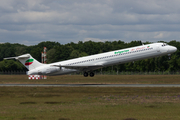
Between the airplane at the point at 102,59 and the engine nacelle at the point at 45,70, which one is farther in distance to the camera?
the engine nacelle at the point at 45,70

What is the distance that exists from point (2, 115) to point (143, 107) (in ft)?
46.6

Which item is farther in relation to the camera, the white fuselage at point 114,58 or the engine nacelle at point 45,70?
the engine nacelle at point 45,70

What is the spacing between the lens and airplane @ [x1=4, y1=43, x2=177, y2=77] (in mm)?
57594

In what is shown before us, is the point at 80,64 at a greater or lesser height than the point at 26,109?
greater

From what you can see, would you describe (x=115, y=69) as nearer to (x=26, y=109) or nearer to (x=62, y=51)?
(x=62, y=51)

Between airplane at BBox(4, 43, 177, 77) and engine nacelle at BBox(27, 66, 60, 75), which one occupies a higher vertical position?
airplane at BBox(4, 43, 177, 77)

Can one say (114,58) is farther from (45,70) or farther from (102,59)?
(45,70)

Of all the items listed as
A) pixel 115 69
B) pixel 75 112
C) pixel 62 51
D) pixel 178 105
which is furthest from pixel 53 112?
pixel 62 51

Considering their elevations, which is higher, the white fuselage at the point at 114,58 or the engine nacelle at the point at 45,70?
the white fuselage at the point at 114,58

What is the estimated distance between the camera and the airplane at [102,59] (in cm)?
5759

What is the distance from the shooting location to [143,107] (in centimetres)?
3159

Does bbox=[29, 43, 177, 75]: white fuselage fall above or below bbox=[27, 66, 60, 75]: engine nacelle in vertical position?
above

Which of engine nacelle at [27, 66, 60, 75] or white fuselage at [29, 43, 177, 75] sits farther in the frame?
engine nacelle at [27, 66, 60, 75]

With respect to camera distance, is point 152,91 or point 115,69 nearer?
point 152,91
